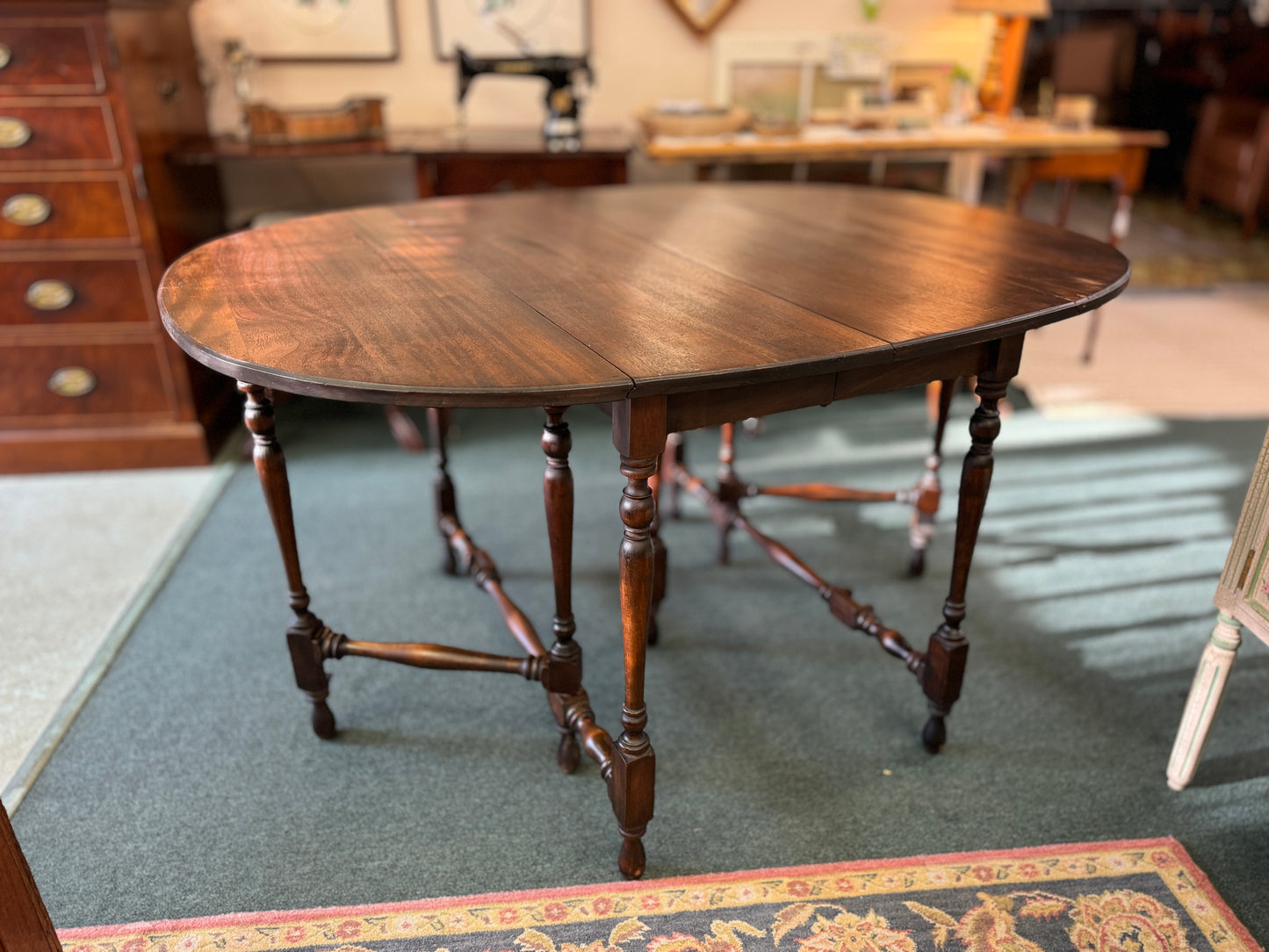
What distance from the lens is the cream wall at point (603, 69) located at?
11.4 ft

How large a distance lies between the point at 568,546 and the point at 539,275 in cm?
46

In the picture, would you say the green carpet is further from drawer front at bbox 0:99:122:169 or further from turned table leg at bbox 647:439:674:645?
drawer front at bbox 0:99:122:169

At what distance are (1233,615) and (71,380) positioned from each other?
3.07 meters

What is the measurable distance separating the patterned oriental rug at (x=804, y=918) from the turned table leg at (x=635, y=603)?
0.13m

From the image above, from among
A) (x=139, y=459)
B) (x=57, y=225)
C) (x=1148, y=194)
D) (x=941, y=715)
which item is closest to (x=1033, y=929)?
(x=941, y=715)

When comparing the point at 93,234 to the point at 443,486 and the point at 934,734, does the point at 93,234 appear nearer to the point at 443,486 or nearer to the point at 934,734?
the point at 443,486

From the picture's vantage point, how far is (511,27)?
11.4ft

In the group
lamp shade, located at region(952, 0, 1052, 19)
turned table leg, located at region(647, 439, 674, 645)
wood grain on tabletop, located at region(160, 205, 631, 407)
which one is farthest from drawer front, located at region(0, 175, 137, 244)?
lamp shade, located at region(952, 0, 1052, 19)

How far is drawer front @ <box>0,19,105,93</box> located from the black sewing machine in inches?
40.7

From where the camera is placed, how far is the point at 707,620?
7.30ft

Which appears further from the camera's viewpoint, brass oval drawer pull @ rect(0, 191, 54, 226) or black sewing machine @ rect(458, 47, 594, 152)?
black sewing machine @ rect(458, 47, 594, 152)

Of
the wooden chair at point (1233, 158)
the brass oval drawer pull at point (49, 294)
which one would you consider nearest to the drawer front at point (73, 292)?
the brass oval drawer pull at point (49, 294)

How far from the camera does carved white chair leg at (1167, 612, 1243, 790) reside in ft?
5.21

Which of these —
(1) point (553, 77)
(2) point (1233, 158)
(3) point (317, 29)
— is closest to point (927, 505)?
(1) point (553, 77)
